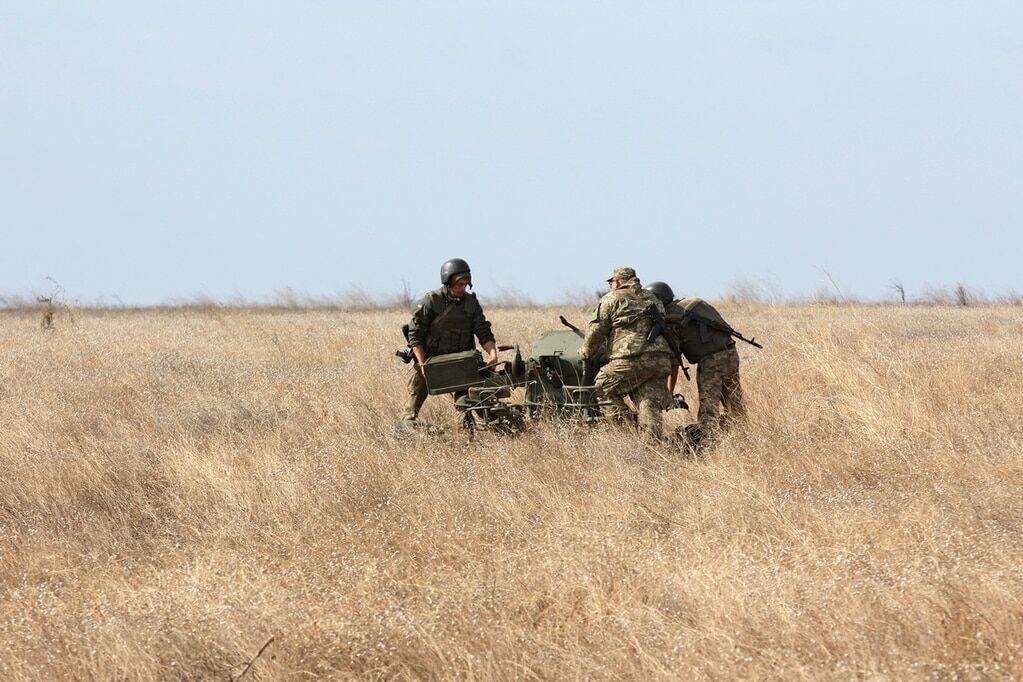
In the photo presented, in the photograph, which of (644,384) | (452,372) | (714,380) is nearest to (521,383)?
(452,372)

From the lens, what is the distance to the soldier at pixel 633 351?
927 cm

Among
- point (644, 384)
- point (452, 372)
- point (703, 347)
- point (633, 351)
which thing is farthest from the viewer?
point (452, 372)

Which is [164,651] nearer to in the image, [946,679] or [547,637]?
[547,637]

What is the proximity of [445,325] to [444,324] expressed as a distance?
0.05 feet

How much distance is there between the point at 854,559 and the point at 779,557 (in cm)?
39

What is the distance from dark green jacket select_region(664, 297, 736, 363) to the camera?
9.64 m

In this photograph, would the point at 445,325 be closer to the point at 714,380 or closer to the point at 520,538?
the point at 714,380

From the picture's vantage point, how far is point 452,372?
32.9ft

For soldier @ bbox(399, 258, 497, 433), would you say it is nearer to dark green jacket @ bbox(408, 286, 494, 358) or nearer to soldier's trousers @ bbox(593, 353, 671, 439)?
dark green jacket @ bbox(408, 286, 494, 358)

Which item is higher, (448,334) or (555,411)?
(448,334)

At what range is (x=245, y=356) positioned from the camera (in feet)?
56.4

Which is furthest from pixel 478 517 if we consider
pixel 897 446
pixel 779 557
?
pixel 897 446

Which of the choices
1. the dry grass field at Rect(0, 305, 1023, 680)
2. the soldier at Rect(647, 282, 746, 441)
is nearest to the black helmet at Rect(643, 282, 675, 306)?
the soldier at Rect(647, 282, 746, 441)

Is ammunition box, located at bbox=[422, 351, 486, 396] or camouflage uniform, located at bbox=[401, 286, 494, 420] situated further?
camouflage uniform, located at bbox=[401, 286, 494, 420]
